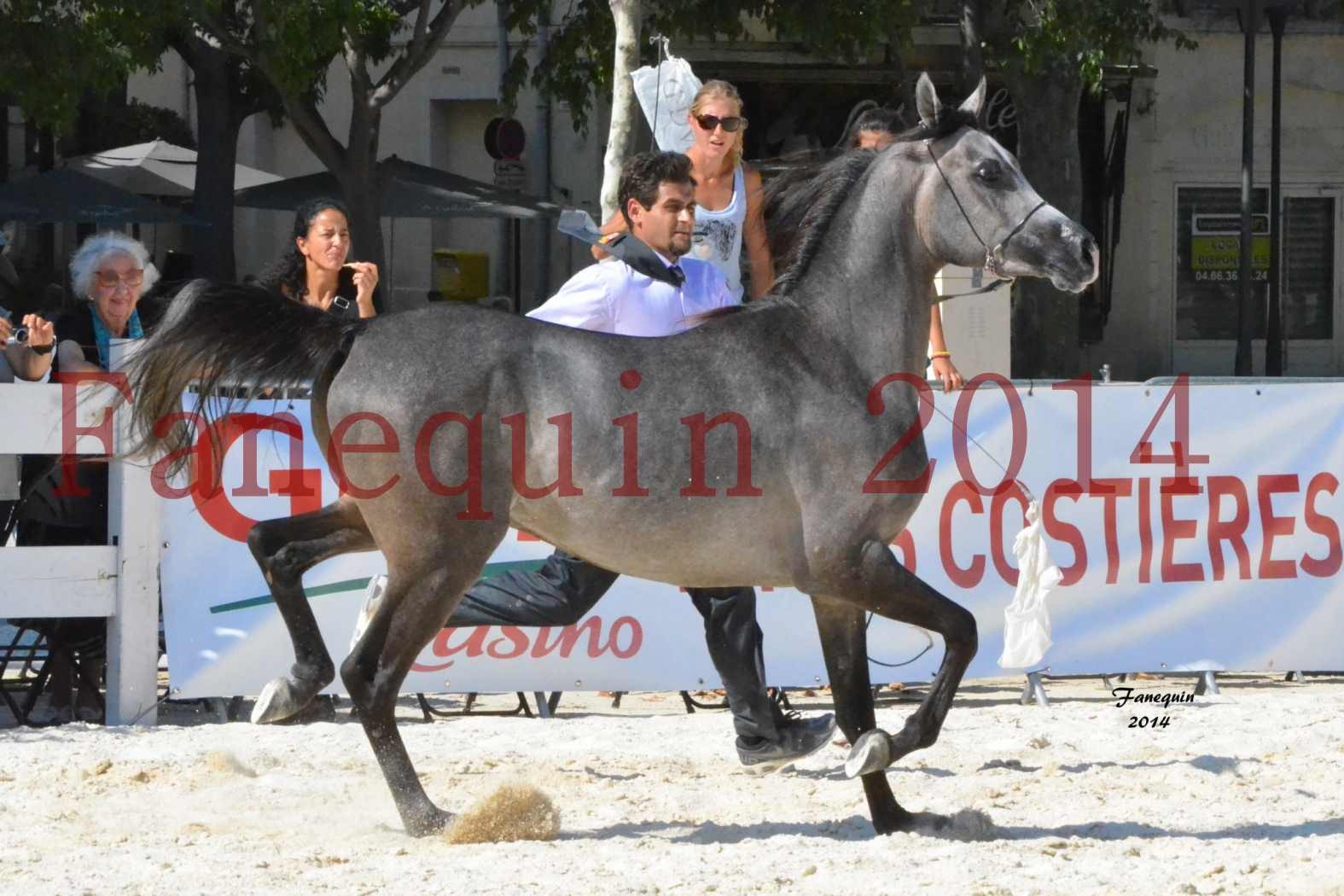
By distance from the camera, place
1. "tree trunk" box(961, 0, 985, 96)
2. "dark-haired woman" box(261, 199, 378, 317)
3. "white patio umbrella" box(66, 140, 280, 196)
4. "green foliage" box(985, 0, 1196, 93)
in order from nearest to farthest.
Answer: "dark-haired woman" box(261, 199, 378, 317) < "green foliage" box(985, 0, 1196, 93) < "tree trunk" box(961, 0, 985, 96) < "white patio umbrella" box(66, 140, 280, 196)

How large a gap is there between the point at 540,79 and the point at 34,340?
35.5 feet

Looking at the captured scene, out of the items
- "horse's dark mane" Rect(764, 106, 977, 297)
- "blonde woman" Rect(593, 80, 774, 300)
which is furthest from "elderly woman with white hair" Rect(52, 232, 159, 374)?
"horse's dark mane" Rect(764, 106, 977, 297)

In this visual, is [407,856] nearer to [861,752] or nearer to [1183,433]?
[861,752]

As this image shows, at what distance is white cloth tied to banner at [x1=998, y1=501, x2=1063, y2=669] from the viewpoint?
17.6ft

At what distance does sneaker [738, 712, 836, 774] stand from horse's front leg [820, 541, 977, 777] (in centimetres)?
93

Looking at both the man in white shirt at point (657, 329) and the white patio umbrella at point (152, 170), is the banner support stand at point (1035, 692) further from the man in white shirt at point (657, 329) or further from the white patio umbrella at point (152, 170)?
the white patio umbrella at point (152, 170)

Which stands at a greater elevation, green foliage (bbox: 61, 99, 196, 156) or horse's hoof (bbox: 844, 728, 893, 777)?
green foliage (bbox: 61, 99, 196, 156)

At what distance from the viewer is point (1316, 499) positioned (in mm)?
7266

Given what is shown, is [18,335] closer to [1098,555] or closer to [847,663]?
[847,663]

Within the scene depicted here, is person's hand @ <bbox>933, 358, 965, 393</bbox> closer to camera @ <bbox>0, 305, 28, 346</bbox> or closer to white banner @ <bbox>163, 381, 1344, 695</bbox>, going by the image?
white banner @ <bbox>163, 381, 1344, 695</bbox>

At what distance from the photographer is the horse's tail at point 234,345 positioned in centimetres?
479

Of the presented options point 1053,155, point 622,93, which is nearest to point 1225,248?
point 1053,155

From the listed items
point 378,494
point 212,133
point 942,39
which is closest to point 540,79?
point 212,133

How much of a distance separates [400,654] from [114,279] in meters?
2.95
